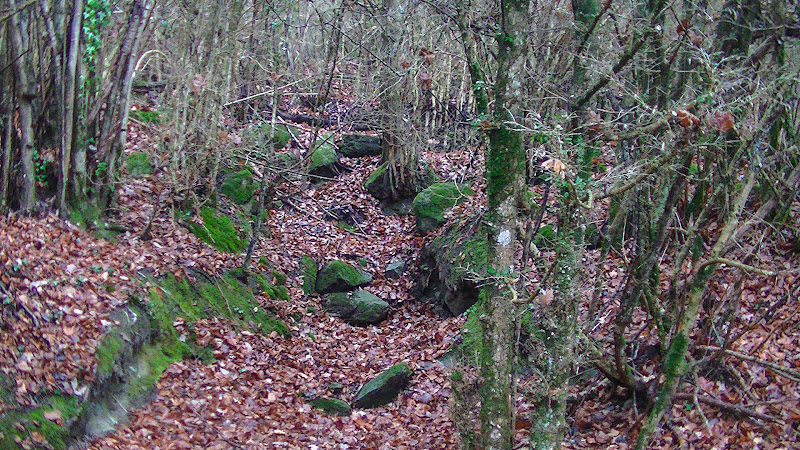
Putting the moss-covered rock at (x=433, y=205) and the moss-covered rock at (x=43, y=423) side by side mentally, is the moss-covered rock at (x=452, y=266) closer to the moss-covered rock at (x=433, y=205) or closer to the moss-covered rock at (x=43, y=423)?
the moss-covered rock at (x=433, y=205)

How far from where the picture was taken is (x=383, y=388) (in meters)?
7.89

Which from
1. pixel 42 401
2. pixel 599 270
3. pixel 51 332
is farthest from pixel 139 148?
pixel 599 270

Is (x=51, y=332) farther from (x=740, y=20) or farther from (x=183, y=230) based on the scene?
(x=740, y=20)

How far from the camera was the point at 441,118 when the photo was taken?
13.5m

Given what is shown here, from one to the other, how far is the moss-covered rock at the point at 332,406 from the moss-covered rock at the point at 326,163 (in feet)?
22.1

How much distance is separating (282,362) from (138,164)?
3.92 metres

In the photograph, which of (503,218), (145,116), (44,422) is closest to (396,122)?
(145,116)

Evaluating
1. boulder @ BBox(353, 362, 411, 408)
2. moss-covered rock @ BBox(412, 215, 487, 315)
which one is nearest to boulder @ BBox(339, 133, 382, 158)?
moss-covered rock @ BBox(412, 215, 487, 315)

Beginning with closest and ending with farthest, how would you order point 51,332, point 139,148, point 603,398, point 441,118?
point 51,332, point 603,398, point 139,148, point 441,118

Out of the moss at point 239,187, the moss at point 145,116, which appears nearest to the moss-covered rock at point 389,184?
the moss at point 239,187

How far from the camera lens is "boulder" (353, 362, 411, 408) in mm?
7840

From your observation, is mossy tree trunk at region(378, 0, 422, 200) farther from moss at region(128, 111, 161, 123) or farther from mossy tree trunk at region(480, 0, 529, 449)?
mossy tree trunk at region(480, 0, 529, 449)

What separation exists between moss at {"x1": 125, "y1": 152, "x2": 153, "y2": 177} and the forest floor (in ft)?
0.46

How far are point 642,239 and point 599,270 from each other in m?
0.50
